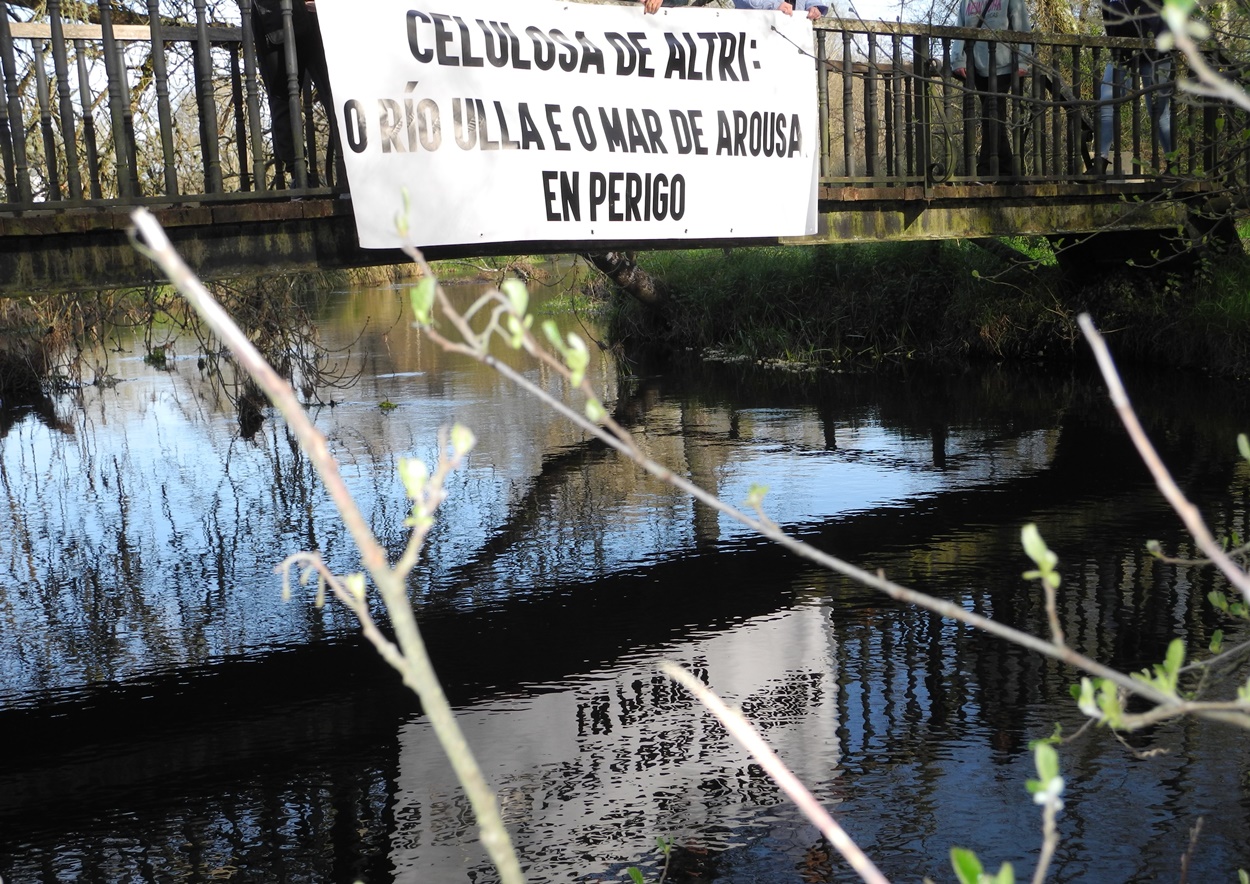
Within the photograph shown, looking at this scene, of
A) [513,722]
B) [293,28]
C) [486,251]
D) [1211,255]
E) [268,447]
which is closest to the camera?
[513,722]

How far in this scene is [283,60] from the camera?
7.00m

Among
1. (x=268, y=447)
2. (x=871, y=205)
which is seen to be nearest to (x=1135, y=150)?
(x=871, y=205)

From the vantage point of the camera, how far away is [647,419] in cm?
1129

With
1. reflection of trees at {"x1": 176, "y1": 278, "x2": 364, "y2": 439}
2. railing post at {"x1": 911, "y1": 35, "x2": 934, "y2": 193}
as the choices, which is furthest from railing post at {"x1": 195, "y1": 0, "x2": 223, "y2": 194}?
reflection of trees at {"x1": 176, "y1": 278, "x2": 364, "y2": 439}

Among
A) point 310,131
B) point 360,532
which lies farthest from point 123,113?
point 360,532

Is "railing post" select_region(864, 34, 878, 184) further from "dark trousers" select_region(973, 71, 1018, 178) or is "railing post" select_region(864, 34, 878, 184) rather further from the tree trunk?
the tree trunk

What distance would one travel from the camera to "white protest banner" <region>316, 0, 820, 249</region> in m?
6.37

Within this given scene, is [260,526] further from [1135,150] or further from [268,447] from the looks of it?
[1135,150]

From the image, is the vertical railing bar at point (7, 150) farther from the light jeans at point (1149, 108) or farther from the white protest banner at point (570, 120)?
the light jeans at point (1149, 108)

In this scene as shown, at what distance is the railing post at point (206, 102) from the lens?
6.12m

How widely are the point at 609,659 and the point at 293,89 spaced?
303 cm

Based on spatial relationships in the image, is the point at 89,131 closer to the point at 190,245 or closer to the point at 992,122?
the point at 190,245

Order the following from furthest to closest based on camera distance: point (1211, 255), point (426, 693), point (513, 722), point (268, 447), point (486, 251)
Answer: point (1211, 255), point (268, 447), point (486, 251), point (513, 722), point (426, 693)

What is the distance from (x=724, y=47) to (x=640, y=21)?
0.58m
